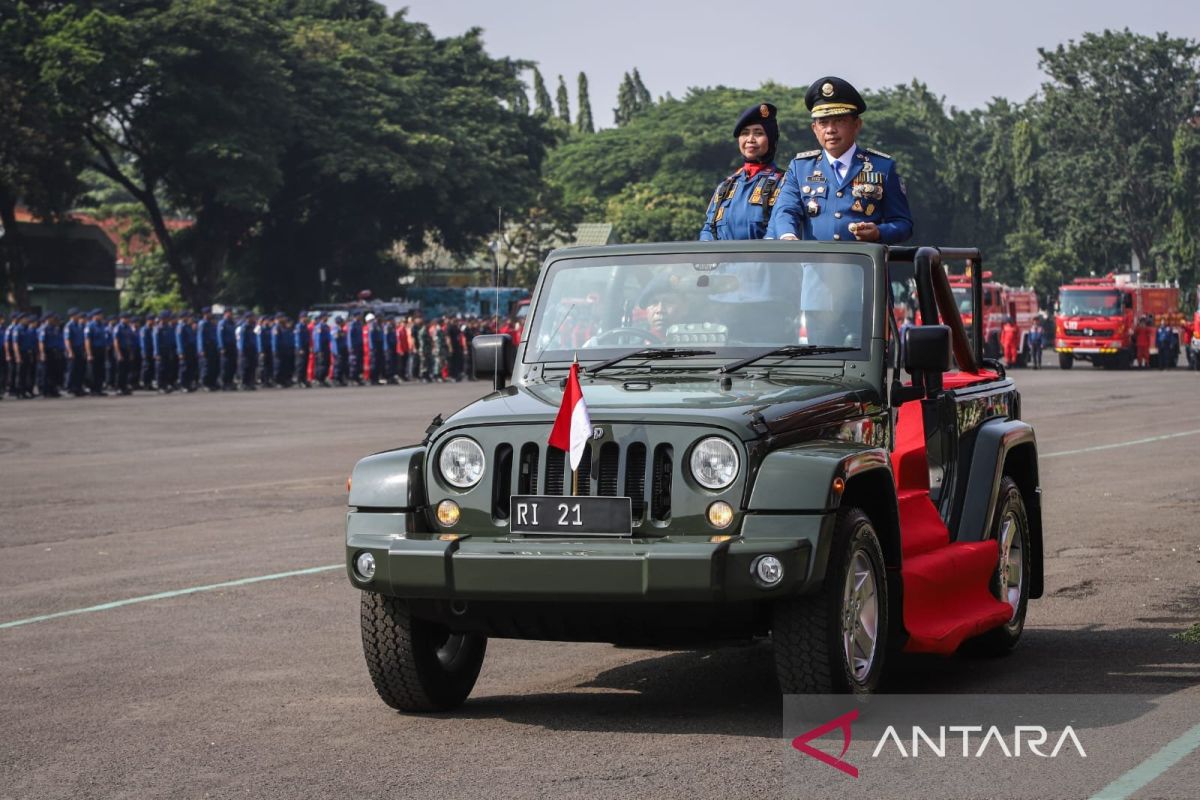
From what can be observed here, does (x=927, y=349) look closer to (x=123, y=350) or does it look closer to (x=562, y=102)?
(x=123, y=350)

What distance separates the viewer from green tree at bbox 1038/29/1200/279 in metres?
88.2

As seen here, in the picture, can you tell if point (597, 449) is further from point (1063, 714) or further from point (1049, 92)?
point (1049, 92)

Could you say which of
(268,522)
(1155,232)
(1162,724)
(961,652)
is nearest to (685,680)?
(961,652)

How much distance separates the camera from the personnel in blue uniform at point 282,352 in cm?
4459

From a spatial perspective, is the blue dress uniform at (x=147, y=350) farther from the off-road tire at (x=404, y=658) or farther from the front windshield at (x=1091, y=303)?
the off-road tire at (x=404, y=658)

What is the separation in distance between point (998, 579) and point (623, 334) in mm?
2065

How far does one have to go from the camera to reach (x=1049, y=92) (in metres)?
90.9

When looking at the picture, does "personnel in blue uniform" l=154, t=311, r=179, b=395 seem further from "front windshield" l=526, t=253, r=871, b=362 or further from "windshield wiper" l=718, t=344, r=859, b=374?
"windshield wiper" l=718, t=344, r=859, b=374

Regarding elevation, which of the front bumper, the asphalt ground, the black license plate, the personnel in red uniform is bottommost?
the personnel in red uniform

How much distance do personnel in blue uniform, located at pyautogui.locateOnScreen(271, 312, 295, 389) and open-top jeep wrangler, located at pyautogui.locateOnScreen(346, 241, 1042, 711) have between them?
3712cm

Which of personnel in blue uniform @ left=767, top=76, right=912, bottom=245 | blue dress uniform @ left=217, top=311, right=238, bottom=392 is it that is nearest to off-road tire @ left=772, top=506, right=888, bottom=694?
personnel in blue uniform @ left=767, top=76, right=912, bottom=245

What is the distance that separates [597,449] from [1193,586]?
5161 mm

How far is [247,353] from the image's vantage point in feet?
142

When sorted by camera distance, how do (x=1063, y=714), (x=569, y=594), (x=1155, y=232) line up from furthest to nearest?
(x=1155, y=232) → (x=1063, y=714) → (x=569, y=594)
